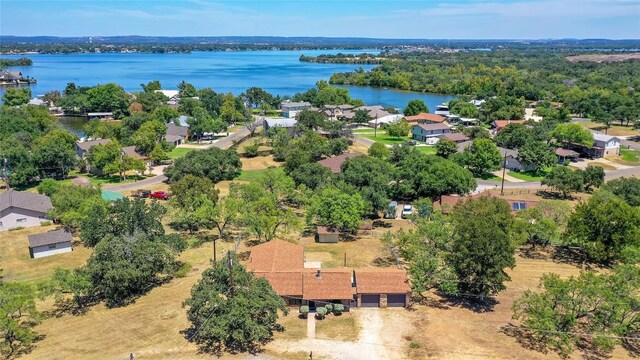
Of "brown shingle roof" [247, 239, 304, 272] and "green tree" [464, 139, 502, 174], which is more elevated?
"green tree" [464, 139, 502, 174]

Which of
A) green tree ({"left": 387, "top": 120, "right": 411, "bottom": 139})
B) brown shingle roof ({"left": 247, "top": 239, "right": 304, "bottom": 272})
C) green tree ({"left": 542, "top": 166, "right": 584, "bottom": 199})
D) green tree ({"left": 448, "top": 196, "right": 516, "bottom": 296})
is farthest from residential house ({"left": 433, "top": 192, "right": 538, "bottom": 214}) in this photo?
green tree ({"left": 387, "top": 120, "right": 411, "bottom": 139})

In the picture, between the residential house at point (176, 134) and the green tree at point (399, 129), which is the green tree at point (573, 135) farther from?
the residential house at point (176, 134)

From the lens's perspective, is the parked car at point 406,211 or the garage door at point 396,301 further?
the parked car at point 406,211

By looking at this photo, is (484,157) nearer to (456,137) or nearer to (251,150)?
(456,137)

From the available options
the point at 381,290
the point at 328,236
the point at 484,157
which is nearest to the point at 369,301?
the point at 381,290

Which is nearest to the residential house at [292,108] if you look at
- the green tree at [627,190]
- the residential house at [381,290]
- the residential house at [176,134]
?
the residential house at [176,134]

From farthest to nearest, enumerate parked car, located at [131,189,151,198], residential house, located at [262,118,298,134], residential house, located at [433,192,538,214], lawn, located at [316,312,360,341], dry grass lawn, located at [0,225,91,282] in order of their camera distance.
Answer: residential house, located at [262,118,298,134] → parked car, located at [131,189,151,198] → residential house, located at [433,192,538,214] → dry grass lawn, located at [0,225,91,282] → lawn, located at [316,312,360,341]

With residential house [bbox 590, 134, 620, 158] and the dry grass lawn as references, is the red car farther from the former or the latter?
residential house [bbox 590, 134, 620, 158]
